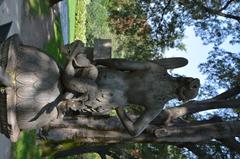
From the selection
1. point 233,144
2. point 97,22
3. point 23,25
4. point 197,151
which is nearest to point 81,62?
point 233,144

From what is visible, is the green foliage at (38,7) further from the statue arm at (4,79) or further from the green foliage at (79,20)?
the green foliage at (79,20)

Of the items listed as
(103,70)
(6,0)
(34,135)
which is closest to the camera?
(103,70)

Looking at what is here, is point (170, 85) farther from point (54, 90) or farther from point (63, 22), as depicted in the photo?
point (63, 22)

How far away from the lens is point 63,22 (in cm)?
2383

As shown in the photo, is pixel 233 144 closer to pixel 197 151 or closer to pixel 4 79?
pixel 197 151

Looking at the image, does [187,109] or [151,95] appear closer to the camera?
[151,95]

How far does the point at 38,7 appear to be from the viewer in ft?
52.6

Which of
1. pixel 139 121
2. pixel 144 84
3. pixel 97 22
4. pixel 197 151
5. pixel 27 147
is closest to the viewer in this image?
pixel 144 84

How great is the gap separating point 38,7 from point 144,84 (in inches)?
430

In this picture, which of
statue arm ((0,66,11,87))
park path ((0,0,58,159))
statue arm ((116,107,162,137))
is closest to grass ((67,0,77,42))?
park path ((0,0,58,159))

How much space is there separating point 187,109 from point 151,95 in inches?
177

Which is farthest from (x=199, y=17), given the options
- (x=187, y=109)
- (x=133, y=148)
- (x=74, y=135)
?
(x=74, y=135)

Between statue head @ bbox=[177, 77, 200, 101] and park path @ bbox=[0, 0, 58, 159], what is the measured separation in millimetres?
5680

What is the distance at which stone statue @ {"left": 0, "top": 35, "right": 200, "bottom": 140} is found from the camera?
5.35m
